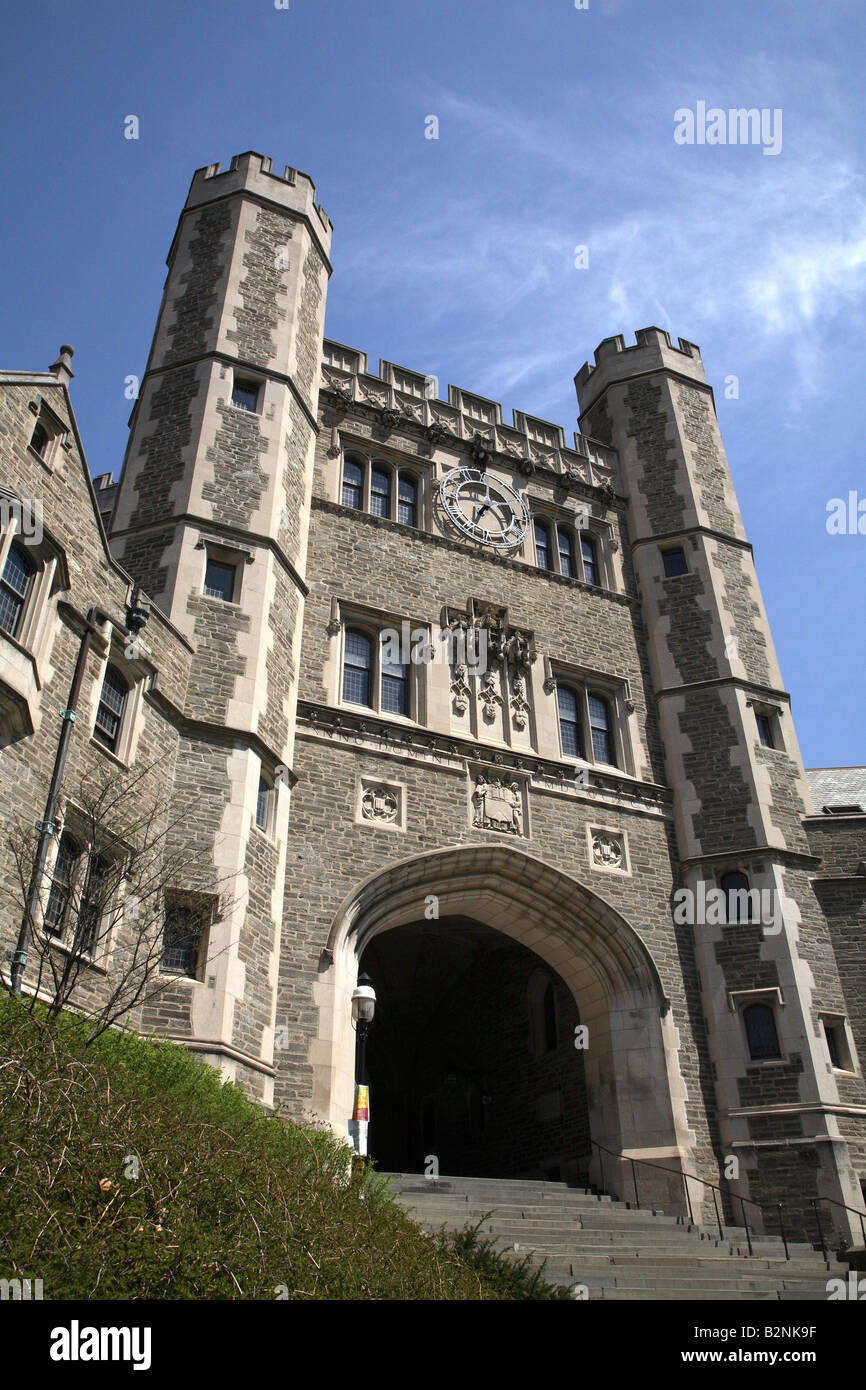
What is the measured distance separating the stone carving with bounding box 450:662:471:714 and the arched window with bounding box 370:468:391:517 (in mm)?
3543

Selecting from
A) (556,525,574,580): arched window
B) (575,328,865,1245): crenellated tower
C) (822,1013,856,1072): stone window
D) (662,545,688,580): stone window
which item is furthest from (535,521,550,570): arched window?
(822,1013,856,1072): stone window

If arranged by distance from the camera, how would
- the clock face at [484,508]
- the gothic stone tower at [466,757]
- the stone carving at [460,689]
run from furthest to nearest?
the clock face at [484,508], the stone carving at [460,689], the gothic stone tower at [466,757]

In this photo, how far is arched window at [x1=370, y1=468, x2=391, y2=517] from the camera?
19484 mm

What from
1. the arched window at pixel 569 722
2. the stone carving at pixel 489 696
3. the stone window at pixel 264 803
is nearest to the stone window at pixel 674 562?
the arched window at pixel 569 722

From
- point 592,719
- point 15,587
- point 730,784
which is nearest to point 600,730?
point 592,719

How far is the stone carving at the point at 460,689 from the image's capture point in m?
17.6

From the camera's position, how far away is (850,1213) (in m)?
14.0

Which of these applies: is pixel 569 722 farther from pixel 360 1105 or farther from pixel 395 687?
pixel 360 1105

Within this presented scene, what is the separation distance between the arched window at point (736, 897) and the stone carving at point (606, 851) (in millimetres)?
1820

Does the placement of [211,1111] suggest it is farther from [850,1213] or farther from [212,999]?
[850,1213]

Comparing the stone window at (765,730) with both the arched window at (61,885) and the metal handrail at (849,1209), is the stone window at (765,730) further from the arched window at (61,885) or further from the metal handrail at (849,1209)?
the arched window at (61,885)

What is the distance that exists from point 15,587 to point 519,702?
32.2ft

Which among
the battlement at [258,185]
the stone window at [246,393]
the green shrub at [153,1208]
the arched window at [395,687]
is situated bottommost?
the green shrub at [153,1208]

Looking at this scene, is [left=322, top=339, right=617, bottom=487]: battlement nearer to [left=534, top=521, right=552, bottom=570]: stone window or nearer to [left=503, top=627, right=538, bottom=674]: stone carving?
[left=534, top=521, right=552, bottom=570]: stone window
